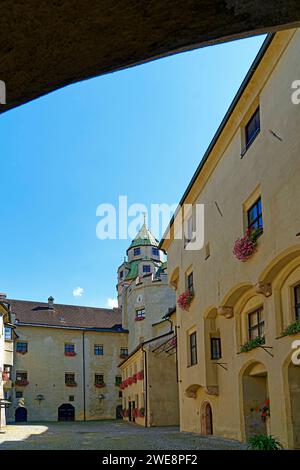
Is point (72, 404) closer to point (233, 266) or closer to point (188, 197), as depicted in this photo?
point (188, 197)

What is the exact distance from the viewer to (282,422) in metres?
14.6

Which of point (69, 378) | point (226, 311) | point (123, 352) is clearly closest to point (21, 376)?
point (69, 378)

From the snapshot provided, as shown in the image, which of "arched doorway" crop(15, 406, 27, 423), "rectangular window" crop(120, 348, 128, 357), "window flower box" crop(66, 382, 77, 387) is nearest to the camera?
"arched doorway" crop(15, 406, 27, 423)

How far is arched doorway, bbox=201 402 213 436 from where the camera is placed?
2280 cm

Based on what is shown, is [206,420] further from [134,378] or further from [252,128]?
[134,378]

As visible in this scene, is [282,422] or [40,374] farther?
[40,374]

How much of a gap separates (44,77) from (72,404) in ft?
178

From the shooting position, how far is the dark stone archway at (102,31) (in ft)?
8.70

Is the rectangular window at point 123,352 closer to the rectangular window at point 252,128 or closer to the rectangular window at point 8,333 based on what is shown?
the rectangular window at point 8,333

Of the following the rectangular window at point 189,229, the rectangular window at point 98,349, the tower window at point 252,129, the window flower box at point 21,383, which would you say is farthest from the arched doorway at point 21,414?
the tower window at point 252,129

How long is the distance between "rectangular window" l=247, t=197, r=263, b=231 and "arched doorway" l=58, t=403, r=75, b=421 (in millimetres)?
41711

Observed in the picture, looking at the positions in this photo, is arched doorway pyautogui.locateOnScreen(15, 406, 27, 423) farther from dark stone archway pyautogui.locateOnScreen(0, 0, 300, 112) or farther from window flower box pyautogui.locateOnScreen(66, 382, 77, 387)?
dark stone archway pyautogui.locateOnScreen(0, 0, 300, 112)

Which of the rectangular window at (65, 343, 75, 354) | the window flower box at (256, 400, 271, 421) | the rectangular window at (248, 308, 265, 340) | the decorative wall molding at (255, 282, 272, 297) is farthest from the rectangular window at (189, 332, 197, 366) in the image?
the rectangular window at (65, 343, 75, 354)

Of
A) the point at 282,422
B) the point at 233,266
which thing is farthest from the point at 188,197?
the point at 282,422
